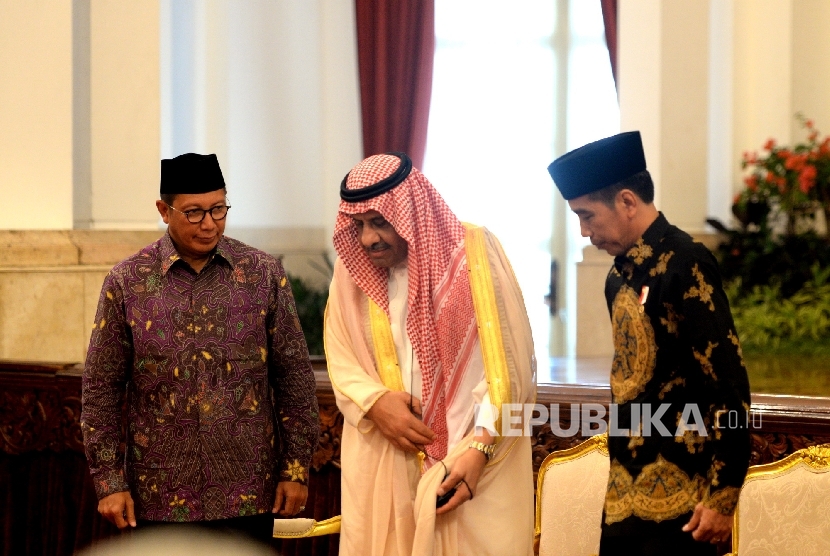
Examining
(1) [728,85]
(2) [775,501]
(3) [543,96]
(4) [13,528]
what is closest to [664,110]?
(1) [728,85]

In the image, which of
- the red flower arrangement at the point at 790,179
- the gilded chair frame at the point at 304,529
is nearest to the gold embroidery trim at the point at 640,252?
the gilded chair frame at the point at 304,529

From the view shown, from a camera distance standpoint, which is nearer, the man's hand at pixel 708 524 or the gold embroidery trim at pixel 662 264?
the man's hand at pixel 708 524

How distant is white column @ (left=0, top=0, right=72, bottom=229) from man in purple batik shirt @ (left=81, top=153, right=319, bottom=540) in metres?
2.71

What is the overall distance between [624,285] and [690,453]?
357mm

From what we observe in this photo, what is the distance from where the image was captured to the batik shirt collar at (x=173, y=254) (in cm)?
243

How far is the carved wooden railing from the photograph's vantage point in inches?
150

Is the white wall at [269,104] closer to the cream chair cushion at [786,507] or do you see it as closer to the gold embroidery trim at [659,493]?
the cream chair cushion at [786,507]

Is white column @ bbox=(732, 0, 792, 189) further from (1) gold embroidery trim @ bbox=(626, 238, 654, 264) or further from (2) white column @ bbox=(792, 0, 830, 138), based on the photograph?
(1) gold embroidery trim @ bbox=(626, 238, 654, 264)

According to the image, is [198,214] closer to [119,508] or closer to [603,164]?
[119,508]

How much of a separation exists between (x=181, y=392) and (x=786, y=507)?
163 cm

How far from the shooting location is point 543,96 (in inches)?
319

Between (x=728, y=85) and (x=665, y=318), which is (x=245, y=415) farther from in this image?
(x=728, y=85)

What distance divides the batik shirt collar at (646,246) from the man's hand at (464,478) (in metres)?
0.53

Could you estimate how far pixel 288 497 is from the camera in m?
2.45
